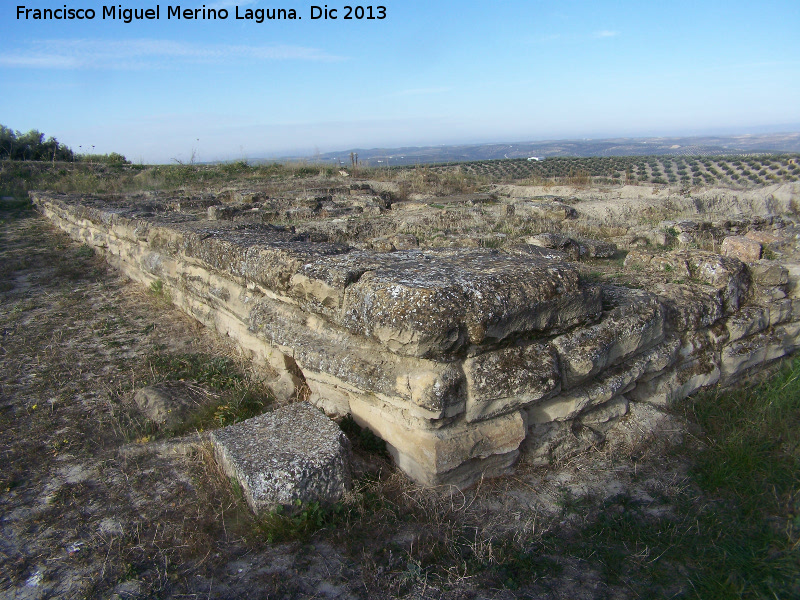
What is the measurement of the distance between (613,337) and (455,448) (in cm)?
116

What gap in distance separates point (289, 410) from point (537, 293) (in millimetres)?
1529

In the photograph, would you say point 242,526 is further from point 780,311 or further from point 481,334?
point 780,311

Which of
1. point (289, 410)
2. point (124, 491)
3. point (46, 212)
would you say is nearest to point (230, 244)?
point (289, 410)

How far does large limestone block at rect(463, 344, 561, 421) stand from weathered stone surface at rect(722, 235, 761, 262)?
3.26 metres

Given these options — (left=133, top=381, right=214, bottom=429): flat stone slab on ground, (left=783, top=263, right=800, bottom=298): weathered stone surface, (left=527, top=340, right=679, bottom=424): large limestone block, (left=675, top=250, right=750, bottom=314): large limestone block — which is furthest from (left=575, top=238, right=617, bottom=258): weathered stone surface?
(left=133, top=381, right=214, bottom=429): flat stone slab on ground

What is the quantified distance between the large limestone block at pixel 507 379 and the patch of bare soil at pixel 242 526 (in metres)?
0.42

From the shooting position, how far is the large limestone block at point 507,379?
2.40 m

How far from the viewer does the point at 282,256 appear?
3326mm

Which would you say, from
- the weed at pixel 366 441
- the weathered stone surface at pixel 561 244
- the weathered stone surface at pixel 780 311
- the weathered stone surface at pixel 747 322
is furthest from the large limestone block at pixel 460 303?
A: the weathered stone surface at pixel 561 244

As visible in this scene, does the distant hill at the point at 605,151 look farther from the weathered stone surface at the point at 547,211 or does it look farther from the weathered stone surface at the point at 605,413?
the weathered stone surface at the point at 605,413

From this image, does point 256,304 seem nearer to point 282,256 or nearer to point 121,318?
point 282,256

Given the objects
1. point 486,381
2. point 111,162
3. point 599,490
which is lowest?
point 599,490

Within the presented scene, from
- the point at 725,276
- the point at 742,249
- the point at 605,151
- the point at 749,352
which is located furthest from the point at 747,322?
the point at 605,151

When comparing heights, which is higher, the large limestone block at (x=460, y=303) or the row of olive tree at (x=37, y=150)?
the row of olive tree at (x=37, y=150)
